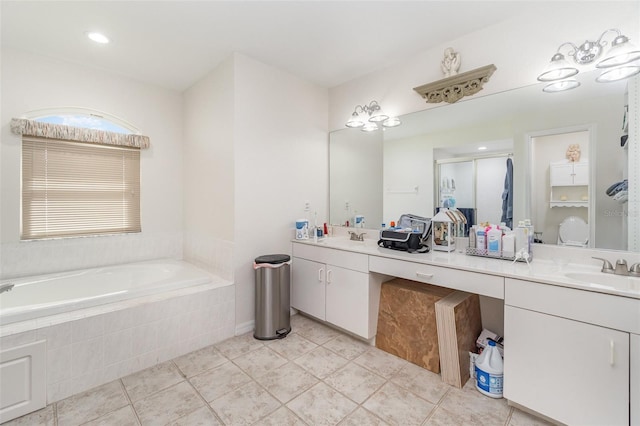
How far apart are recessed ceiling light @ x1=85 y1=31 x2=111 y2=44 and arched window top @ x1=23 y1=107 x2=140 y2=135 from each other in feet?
2.58

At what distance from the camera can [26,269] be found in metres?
2.51

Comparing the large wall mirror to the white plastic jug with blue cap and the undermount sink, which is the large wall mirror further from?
the white plastic jug with blue cap

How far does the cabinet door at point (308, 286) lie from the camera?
268cm

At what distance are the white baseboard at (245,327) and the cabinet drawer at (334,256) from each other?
0.80 meters

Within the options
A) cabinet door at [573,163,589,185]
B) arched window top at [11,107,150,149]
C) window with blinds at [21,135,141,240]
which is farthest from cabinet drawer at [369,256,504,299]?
arched window top at [11,107,150,149]

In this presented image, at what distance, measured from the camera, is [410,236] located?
2.25 meters

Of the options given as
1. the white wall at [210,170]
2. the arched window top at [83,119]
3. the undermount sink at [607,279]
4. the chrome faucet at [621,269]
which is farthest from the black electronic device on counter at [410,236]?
the arched window top at [83,119]

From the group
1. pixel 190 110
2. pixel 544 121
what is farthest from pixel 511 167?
pixel 190 110

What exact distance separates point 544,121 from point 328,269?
79.2 inches

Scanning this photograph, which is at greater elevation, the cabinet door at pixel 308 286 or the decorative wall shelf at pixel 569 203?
the decorative wall shelf at pixel 569 203

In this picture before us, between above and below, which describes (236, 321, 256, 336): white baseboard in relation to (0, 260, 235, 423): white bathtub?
below

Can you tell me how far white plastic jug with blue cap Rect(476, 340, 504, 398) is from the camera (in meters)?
1.76

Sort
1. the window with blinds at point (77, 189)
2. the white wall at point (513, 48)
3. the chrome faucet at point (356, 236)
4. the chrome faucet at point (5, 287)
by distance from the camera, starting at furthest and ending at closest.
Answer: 1. the chrome faucet at point (356, 236)
2. the window with blinds at point (77, 189)
3. the chrome faucet at point (5, 287)
4. the white wall at point (513, 48)

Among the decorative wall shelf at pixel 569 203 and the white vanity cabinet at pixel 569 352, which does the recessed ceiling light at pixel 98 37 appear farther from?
the decorative wall shelf at pixel 569 203
